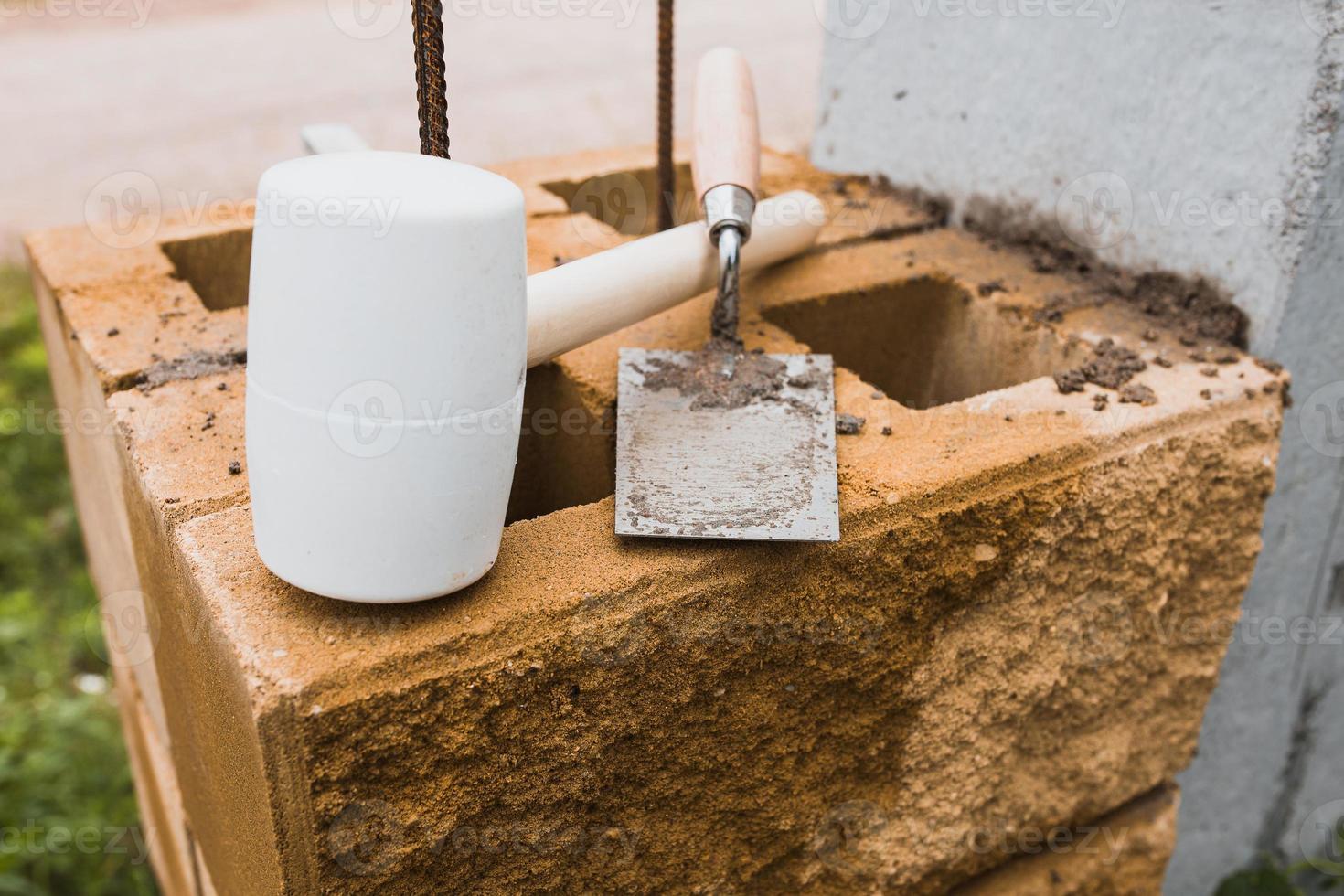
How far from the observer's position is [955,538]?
1.28 meters

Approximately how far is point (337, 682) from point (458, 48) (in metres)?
5.08

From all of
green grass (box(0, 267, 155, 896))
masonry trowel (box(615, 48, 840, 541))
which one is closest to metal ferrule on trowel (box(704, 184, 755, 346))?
masonry trowel (box(615, 48, 840, 541))

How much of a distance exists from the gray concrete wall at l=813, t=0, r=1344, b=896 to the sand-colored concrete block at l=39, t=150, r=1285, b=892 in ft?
0.49

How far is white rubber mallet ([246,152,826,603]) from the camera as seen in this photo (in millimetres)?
866

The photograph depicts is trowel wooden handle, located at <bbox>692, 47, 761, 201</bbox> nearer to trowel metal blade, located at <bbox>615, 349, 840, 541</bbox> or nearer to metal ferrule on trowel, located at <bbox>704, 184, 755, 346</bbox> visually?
metal ferrule on trowel, located at <bbox>704, 184, 755, 346</bbox>

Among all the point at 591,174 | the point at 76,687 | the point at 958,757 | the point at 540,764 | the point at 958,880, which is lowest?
the point at 76,687

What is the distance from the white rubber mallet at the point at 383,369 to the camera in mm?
866

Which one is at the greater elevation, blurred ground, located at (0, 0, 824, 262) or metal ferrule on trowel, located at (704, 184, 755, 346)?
metal ferrule on trowel, located at (704, 184, 755, 346)

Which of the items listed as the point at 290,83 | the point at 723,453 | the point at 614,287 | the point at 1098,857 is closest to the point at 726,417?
the point at 723,453

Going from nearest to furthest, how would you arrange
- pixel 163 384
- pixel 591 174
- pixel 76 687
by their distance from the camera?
pixel 163 384 < pixel 591 174 < pixel 76 687

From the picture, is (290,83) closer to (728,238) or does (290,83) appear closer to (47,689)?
(47,689)

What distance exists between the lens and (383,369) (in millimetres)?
888

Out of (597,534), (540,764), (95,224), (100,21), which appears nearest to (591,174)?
(95,224)

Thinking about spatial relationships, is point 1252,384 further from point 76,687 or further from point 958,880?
point 76,687
